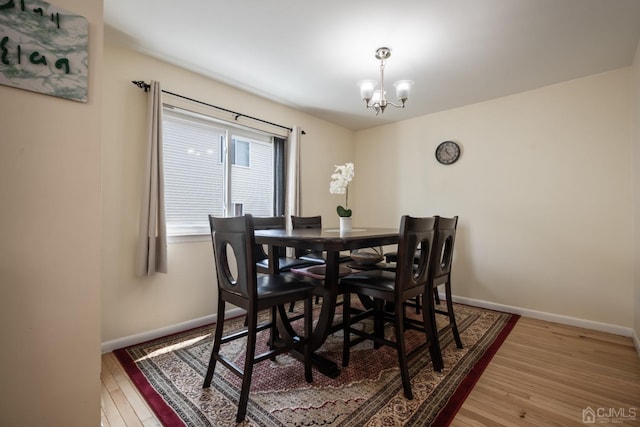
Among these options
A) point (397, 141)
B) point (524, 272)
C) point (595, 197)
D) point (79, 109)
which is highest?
point (397, 141)

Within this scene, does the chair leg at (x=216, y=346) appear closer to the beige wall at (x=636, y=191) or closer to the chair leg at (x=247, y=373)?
the chair leg at (x=247, y=373)

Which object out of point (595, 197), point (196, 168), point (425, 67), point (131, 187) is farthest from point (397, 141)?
point (131, 187)

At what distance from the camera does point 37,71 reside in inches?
40.6

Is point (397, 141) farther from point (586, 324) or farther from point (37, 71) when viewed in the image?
point (37, 71)

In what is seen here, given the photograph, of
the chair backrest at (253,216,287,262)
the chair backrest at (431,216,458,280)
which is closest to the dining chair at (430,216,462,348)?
the chair backrest at (431,216,458,280)

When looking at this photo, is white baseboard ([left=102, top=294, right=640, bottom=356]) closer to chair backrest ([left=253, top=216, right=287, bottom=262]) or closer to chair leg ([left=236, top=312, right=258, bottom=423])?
chair backrest ([left=253, top=216, right=287, bottom=262])

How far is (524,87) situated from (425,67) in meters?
1.22

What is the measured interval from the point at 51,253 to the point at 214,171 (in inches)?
74.8

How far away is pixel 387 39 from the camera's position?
6.93ft

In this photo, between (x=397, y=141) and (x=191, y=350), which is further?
(x=397, y=141)

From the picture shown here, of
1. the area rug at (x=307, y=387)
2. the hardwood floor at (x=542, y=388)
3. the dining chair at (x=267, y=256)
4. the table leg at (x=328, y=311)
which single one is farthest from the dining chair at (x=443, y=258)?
the dining chair at (x=267, y=256)

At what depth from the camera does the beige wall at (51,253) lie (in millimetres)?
1003

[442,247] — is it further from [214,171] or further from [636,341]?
[214,171]

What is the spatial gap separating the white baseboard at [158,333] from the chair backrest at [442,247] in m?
1.84
